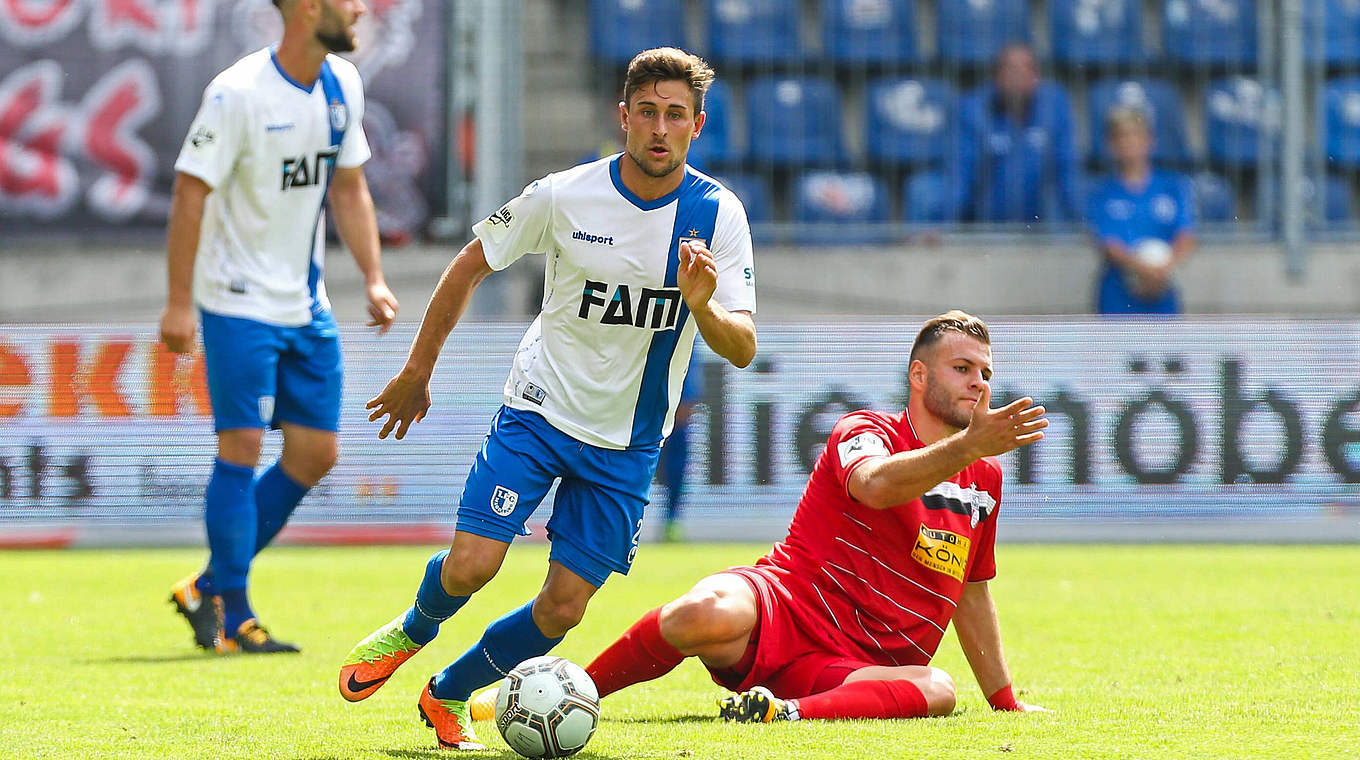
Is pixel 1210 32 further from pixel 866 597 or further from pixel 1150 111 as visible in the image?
pixel 866 597

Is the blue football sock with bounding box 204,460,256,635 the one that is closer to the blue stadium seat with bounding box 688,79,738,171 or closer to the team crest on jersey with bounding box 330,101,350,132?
the team crest on jersey with bounding box 330,101,350,132

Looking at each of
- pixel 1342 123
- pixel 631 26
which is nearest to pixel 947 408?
pixel 631 26

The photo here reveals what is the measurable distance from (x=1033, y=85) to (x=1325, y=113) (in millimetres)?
2481

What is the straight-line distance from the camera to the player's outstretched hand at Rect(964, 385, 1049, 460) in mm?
4004

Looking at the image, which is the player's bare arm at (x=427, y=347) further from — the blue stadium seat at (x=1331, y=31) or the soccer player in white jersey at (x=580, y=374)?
the blue stadium seat at (x=1331, y=31)

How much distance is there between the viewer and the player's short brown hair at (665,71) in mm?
4340

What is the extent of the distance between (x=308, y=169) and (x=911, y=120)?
797 centimetres

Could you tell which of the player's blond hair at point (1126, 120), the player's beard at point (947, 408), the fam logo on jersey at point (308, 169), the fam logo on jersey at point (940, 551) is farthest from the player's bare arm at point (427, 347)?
the player's blond hair at point (1126, 120)

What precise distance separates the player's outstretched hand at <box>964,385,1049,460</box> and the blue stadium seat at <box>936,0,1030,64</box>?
997 centimetres

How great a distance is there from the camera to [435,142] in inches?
492

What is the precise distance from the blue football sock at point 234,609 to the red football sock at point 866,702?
8.21 feet

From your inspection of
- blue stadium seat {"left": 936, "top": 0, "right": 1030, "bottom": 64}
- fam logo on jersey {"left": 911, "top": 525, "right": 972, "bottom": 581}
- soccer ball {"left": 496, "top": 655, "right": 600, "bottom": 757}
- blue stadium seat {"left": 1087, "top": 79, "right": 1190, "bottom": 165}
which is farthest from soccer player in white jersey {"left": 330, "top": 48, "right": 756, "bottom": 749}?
blue stadium seat {"left": 1087, "top": 79, "right": 1190, "bottom": 165}

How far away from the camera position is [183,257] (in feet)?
19.7

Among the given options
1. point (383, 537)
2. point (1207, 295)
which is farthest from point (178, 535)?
point (1207, 295)
